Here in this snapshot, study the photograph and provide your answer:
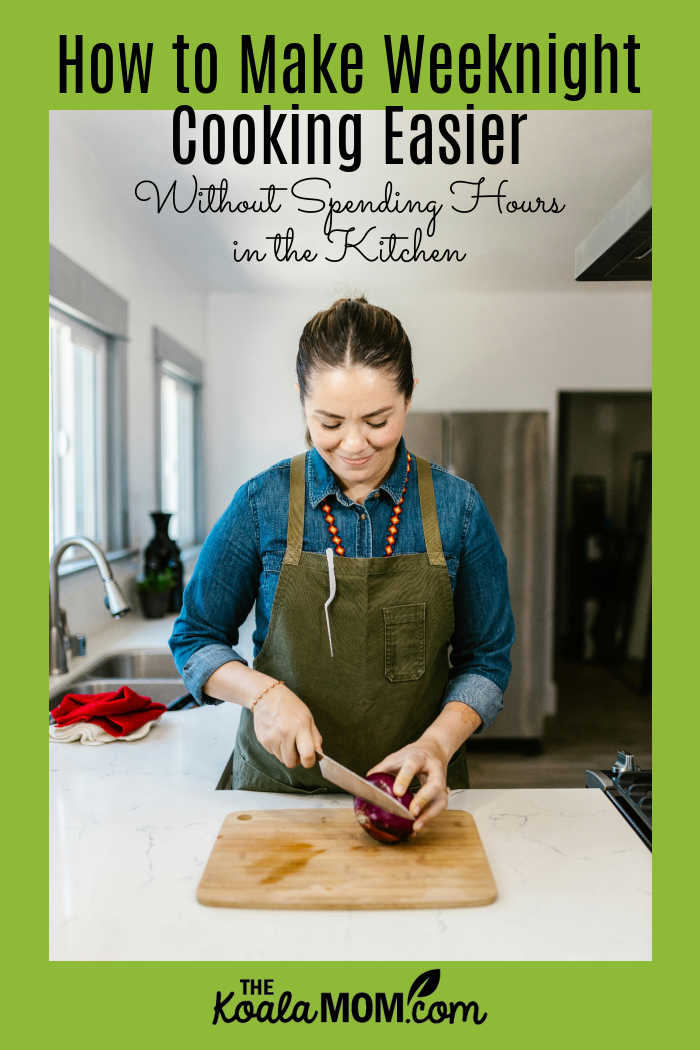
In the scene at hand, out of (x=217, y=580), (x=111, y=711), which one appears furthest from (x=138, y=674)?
(x=217, y=580)

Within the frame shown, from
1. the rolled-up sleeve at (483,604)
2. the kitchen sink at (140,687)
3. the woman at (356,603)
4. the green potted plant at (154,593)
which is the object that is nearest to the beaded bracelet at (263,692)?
the woman at (356,603)

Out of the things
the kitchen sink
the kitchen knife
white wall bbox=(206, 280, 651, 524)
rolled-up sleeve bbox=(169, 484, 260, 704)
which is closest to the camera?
the kitchen knife

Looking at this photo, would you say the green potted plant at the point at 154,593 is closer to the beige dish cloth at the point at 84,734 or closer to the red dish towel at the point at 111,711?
the red dish towel at the point at 111,711

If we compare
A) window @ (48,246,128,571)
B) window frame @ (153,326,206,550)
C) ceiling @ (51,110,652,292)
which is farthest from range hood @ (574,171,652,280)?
window frame @ (153,326,206,550)

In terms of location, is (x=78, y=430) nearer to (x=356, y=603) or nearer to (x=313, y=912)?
(x=356, y=603)

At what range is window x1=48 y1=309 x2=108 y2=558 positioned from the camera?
2.18 metres

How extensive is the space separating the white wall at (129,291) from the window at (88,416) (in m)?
0.06

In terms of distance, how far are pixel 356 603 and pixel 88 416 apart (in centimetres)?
176

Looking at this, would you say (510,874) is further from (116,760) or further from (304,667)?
(116,760)

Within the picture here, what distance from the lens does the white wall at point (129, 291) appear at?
6.25ft

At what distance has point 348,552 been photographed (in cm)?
102

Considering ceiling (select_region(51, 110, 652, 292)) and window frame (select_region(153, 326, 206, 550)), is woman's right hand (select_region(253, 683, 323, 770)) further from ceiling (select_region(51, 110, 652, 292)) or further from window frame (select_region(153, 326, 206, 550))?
window frame (select_region(153, 326, 206, 550))
